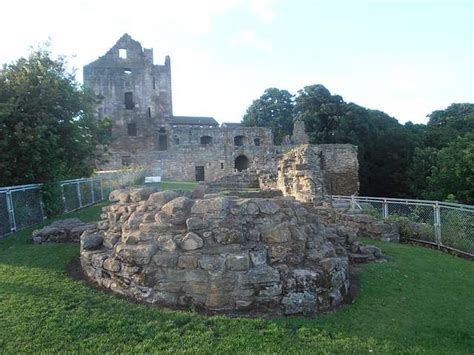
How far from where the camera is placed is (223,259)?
5.24 m

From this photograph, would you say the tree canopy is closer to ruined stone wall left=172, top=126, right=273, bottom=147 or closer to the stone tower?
ruined stone wall left=172, top=126, right=273, bottom=147

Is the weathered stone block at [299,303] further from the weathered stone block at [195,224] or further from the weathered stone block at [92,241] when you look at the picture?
the weathered stone block at [92,241]

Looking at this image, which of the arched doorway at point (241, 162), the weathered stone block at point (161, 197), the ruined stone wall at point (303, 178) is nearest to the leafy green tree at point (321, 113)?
the arched doorway at point (241, 162)

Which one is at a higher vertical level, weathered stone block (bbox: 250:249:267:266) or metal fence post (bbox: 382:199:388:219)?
weathered stone block (bbox: 250:249:267:266)

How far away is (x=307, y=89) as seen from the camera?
4469cm

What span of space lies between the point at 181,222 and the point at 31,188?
7.37 meters

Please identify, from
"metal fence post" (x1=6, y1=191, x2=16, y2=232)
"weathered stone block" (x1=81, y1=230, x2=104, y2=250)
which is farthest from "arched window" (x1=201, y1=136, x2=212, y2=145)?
"weathered stone block" (x1=81, y1=230, x2=104, y2=250)

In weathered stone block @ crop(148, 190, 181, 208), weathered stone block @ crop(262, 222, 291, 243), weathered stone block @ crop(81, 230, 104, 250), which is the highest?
weathered stone block @ crop(148, 190, 181, 208)

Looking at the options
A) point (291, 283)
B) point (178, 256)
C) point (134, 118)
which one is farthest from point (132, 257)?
point (134, 118)

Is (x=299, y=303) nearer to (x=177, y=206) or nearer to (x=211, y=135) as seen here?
(x=177, y=206)

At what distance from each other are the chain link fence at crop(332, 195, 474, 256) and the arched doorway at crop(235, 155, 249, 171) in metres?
22.8

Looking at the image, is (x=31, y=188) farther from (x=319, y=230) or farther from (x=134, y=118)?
(x=134, y=118)

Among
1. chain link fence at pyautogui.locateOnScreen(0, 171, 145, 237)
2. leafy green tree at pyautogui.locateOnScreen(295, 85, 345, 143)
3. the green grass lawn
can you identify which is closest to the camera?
the green grass lawn

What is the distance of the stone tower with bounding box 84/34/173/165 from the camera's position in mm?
37531
